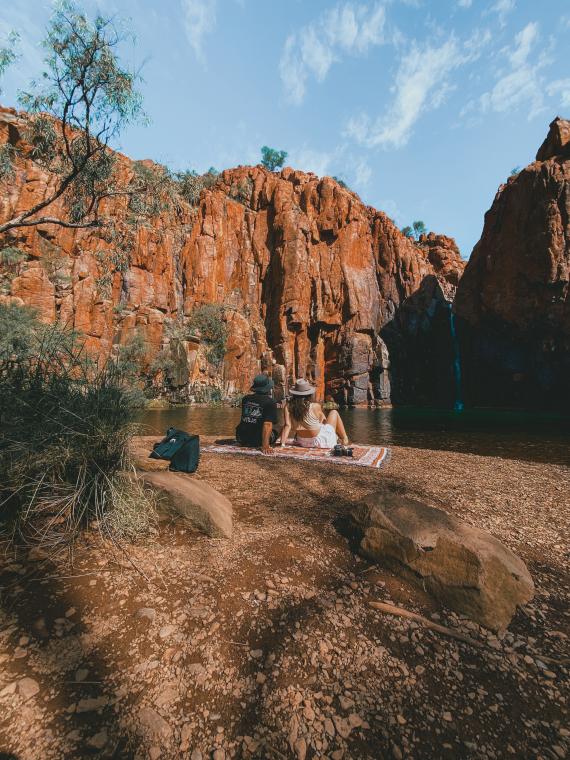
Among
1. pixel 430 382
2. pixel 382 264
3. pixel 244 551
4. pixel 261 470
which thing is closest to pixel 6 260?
pixel 261 470

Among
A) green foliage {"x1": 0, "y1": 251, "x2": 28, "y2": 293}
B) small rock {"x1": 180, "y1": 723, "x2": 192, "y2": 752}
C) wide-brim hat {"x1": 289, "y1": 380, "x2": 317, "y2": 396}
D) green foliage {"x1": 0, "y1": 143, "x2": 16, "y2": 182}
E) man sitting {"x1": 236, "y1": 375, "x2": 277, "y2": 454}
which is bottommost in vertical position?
small rock {"x1": 180, "y1": 723, "x2": 192, "y2": 752}

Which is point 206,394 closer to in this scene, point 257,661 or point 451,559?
point 451,559

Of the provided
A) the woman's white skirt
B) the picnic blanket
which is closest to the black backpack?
the picnic blanket

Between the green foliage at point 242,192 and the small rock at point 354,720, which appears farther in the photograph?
the green foliage at point 242,192

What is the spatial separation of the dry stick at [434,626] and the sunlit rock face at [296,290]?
37.7 meters

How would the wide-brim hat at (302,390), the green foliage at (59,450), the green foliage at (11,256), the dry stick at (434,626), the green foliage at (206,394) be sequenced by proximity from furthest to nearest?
the green foliage at (206,394) → the green foliage at (11,256) → the wide-brim hat at (302,390) → the green foliage at (59,450) → the dry stick at (434,626)

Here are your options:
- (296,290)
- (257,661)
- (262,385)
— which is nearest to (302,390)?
(262,385)

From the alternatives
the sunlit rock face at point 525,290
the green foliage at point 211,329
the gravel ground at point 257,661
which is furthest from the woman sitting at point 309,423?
the sunlit rock face at point 525,290

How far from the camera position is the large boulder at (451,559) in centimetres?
217

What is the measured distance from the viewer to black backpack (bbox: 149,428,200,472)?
16.1 feet

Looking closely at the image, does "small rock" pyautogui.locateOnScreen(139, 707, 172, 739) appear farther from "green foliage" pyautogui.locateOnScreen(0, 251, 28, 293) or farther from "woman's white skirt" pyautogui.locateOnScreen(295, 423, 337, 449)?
"green foliage" pyautogui.locateOnScreen(0, 251, 28, 293)

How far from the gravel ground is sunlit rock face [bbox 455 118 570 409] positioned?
4080 centimetres

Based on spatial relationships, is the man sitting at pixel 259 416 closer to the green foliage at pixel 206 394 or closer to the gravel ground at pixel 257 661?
the gravel ground at pixel 257 661

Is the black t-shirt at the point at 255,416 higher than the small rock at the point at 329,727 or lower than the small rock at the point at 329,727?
higher
